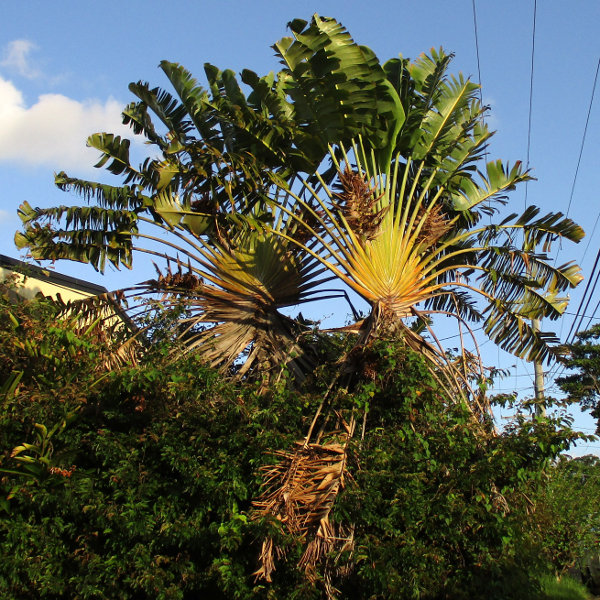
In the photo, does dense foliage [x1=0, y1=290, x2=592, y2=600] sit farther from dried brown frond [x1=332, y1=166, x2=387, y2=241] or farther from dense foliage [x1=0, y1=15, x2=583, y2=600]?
dried brown frond [x1=332, y1=166, x2=387, y2=241]

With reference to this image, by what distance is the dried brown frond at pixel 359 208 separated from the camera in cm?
991

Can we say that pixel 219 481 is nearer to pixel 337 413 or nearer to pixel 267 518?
pixel 267 518

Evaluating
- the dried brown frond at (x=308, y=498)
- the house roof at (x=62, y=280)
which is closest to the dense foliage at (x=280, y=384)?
the dried brown frond at (x=308, y=498)

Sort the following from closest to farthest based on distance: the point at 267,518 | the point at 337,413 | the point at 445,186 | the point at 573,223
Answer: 1. the point at 267,518
2. the point at 337,413
3. the point at 573,223
4. the point at 445,186

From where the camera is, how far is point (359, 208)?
991cm

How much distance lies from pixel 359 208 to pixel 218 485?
4.28 m

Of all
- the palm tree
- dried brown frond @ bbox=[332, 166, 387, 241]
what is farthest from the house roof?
dried brown frond @ bbox=[332, 166, 387, 241]

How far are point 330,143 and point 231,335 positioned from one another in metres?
3.48

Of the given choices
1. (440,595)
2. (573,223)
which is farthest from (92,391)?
(573,223)

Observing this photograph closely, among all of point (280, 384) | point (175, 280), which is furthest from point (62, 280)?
point (280, 384)

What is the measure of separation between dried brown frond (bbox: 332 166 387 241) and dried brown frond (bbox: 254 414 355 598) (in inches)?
117

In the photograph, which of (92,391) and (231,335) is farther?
(231,335)

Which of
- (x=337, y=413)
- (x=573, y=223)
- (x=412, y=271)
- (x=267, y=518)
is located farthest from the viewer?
(x=573, y=223)

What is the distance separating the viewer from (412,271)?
10273 mm
